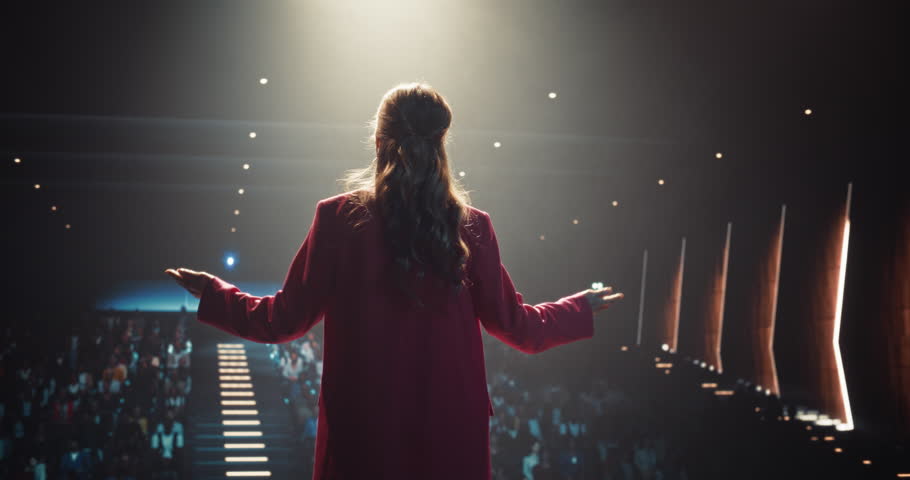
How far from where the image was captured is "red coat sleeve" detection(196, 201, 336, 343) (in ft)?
6.03

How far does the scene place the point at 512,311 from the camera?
193cm

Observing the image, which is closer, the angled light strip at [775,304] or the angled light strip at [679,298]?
the angled light strip at [775,304]

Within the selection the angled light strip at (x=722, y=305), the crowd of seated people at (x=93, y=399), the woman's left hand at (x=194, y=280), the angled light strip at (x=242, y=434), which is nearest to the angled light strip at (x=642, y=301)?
the angled light strip at (x=722, y=305)

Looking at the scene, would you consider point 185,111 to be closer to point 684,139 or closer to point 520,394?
point 520,394

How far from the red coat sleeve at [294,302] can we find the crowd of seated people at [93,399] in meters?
9.84

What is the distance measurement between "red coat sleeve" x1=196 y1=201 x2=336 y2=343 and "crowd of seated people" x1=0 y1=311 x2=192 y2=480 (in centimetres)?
984

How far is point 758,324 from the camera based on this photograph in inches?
610

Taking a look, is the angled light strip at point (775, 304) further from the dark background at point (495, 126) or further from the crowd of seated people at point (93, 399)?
the crowd of seated people at point (93, 399)

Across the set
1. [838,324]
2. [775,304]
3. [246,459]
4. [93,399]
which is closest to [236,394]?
[246,459]

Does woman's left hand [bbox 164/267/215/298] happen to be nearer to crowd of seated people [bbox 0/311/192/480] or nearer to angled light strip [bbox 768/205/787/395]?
crowd of seated people [bbox 0/311/192/480]

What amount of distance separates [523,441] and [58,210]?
13.6 m

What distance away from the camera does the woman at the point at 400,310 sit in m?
1.75

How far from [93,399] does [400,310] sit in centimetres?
1259

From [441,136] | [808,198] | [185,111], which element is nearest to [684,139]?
[808,198]
